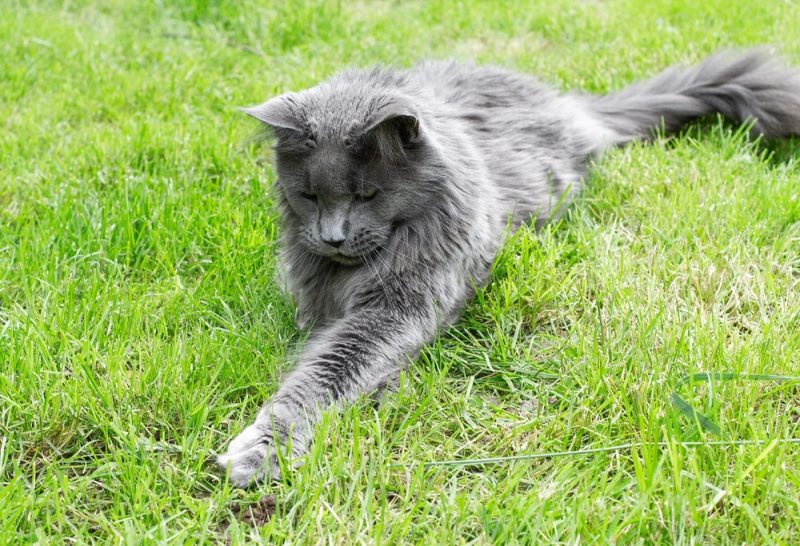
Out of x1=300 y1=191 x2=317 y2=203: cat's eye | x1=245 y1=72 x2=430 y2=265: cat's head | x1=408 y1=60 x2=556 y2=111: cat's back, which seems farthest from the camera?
x1=408 y1=60 x2=556 y2=111: cat's back

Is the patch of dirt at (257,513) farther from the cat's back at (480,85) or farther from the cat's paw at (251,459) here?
the cat's back at (480,85)

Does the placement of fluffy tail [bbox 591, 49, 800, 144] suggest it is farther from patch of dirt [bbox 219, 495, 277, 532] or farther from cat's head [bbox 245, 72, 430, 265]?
patch of dirt [bbox 219, 495, 277, 532]

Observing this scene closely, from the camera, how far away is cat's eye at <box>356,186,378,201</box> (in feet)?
8.58

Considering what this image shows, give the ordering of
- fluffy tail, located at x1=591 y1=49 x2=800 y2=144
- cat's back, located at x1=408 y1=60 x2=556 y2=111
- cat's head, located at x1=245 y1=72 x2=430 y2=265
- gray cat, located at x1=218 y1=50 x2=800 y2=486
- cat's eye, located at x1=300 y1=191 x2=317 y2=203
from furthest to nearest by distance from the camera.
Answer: fluffy tail, located at x1=591 y1=49 x2=800 y2=144
cat's back, located at x1=408 y1=60 x2=556 y2=111
cat's eye, located at x1=300 y1=191 x2=317 y2=203
cat's head, located at x1=245 y1=72 x2=430 y2=265
gray cat, located at x1=218 y1=50 x2=800 y2=486

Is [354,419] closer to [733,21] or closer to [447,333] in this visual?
[447,333]

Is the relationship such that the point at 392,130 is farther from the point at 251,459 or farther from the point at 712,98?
the point at 712,98

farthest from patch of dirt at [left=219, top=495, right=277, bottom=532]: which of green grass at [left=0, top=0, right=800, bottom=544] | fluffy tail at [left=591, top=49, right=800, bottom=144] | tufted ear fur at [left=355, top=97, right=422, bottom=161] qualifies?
fluffy tail at [left=591, top=49, right=800, bottom=144]

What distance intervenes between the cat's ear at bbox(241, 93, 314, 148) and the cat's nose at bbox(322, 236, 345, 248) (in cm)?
32

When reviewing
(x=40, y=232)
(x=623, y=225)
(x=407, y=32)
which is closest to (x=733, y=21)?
(x=407, y=32)

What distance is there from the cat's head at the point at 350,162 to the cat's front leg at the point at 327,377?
27 cm

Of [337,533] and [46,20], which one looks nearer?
[337,533]

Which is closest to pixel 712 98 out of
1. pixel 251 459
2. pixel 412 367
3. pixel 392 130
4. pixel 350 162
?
pixel 392 130

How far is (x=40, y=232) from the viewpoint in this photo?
314 centimetres

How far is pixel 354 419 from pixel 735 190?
1933 millimetres
